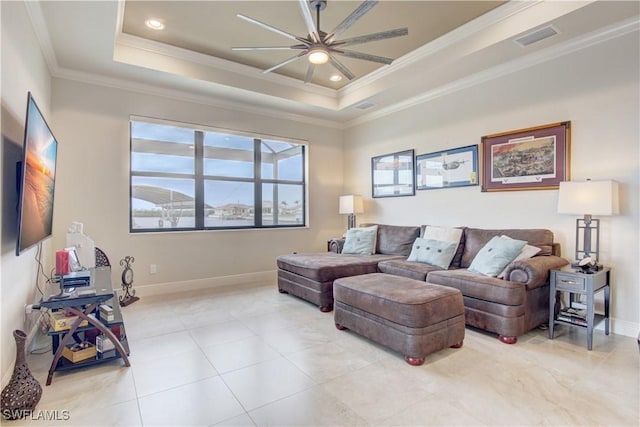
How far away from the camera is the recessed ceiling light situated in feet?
10.7

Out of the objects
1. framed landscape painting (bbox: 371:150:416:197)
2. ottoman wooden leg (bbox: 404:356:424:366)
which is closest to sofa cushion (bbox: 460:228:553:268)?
framed landscape painting (bbox: 371:150:416:197)

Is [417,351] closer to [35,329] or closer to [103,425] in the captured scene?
[103,425]

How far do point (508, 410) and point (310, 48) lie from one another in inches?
118

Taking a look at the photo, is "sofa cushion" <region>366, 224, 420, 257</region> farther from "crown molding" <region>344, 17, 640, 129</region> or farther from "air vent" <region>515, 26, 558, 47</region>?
"air vent" <region>515, 26, 558, 47</region>

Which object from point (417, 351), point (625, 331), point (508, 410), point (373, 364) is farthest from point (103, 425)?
point (625, 331)

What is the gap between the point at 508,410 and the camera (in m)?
1.80

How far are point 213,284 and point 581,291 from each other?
421 centimetres

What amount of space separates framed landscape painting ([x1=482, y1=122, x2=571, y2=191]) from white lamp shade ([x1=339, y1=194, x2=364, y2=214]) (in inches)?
78.8

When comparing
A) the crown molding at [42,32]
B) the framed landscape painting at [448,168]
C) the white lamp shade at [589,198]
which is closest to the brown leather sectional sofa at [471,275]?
the white lamp shade at [589,198]

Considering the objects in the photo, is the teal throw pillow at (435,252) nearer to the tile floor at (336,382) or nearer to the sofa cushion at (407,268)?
the sofa cushion at (407,268)

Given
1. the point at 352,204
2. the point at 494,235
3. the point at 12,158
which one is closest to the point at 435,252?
the point at 494,235

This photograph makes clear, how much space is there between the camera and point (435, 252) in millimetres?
3744

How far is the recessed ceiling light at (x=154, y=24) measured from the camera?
3.27m

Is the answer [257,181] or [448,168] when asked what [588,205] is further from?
[257,181]
